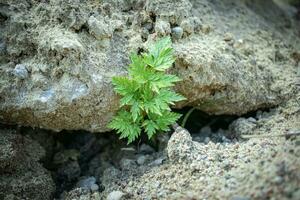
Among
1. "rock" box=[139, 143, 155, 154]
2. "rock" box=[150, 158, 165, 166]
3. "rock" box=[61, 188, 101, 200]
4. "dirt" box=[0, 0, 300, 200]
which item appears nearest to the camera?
"dirt" box=[0, 0, 300, 200]

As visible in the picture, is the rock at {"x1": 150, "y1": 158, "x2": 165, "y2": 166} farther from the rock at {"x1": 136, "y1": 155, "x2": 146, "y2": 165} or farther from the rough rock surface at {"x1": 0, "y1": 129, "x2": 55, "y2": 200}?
the rough rock surface at {"x1": 0, "y1": 129, "x2": 55, "y2": 200}

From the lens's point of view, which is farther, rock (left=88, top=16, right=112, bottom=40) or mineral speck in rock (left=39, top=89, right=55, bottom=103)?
rock (left=88, top=16, right=112, bottom=40)

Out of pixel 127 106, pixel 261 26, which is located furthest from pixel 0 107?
pixel 261 26

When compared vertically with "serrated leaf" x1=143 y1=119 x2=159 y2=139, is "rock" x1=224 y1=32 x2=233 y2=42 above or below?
above

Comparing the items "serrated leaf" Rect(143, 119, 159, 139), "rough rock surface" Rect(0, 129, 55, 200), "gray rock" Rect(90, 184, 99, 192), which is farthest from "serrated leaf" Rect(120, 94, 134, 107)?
"rough rock surface" Rect(0, 129, 55, 200)

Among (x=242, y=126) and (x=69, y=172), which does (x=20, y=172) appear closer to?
(x=69, y=172)

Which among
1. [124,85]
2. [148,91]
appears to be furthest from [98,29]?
[148,91]
